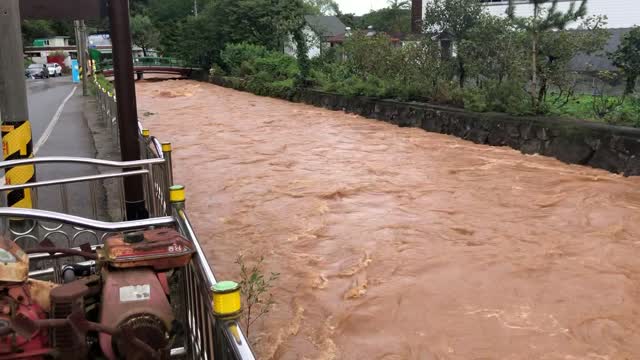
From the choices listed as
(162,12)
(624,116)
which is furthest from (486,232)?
(162,12)

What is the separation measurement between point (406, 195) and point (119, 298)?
7224 mm

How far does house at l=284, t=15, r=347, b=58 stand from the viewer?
3157 cm

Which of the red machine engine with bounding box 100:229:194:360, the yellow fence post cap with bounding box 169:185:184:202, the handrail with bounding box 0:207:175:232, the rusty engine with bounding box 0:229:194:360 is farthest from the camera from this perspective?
the yellow fence post cap with bounding box 169:185:184:202

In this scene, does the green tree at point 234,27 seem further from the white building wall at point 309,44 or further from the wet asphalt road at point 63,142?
the wet asphalt road at point 63,142

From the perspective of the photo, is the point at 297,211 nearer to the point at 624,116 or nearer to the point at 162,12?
the point at 624,116

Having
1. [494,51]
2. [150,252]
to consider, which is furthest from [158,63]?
[150,252]

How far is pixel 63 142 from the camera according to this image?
13688mm

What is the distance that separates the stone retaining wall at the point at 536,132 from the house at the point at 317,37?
1245 centimetres

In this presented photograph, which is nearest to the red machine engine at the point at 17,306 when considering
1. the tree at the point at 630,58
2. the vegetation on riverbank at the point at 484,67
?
the vegetation on riverbank at the point at 484,67

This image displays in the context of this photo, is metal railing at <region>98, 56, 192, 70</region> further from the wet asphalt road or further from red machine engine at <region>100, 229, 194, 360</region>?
red machine engine at <region>100, 229, 194, 360</region>

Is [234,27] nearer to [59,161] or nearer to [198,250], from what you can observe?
[59,161]

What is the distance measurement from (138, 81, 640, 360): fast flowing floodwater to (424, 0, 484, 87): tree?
435 cm

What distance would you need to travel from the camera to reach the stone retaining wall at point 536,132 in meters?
10.6

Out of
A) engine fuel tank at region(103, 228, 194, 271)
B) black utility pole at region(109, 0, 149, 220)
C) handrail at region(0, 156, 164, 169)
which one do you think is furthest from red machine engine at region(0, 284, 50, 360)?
black utility pole at region(109, 0, 149, 220)
